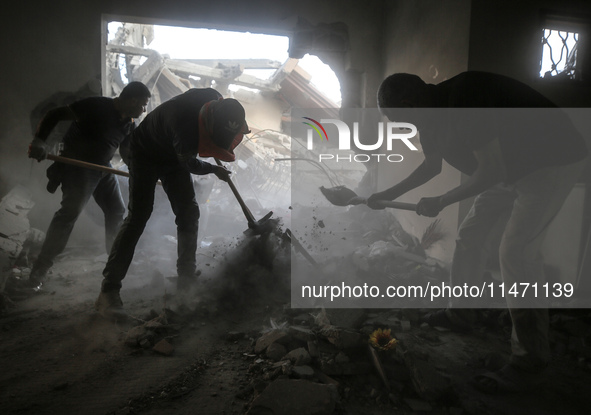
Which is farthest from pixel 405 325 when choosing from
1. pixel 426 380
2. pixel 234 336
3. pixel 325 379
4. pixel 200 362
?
pixel 200 362

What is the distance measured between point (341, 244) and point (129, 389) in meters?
3.44

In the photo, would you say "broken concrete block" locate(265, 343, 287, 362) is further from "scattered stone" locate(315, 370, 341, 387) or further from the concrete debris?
the concrete debris

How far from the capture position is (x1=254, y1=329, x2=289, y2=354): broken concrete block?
2236mm

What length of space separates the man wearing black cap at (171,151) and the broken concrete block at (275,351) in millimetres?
1261

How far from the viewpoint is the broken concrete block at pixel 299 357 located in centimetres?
205

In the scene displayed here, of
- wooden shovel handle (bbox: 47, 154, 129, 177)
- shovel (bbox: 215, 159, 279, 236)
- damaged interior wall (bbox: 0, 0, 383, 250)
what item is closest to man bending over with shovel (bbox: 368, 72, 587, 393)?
shovel (bbox: 215, 159, 279, 236)

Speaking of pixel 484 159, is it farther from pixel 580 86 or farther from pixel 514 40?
pixel 580 86

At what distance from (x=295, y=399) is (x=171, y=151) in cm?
204

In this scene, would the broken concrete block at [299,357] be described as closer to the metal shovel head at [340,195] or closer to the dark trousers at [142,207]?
the metal shovel head at [340,195]

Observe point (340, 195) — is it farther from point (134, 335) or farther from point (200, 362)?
point (134, 335)

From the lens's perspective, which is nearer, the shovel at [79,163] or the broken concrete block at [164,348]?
the broken concrete block at [164,348]

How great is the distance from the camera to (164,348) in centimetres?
232

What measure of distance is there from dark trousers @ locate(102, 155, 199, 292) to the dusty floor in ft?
1.28

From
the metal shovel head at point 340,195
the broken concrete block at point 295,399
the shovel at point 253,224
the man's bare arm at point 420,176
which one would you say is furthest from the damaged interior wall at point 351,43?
the broken concrete block at point 295,399
